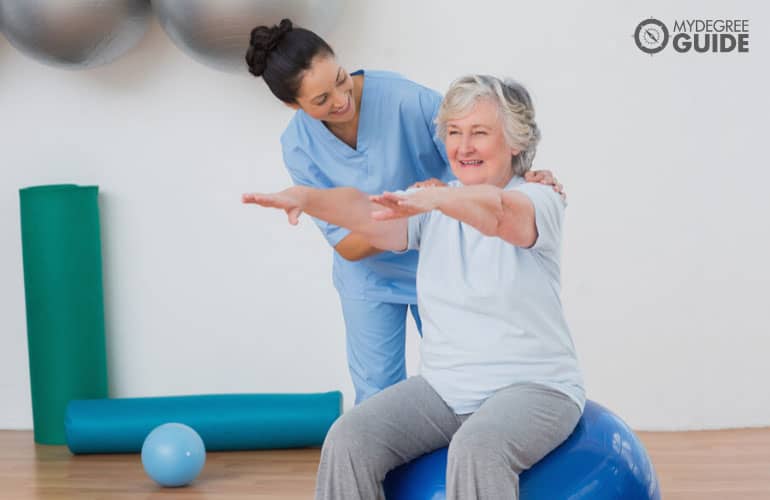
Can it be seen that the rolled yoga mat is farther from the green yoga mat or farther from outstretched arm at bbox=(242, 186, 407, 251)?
outstretched arm at bbox=(242, 186, 407, 251)

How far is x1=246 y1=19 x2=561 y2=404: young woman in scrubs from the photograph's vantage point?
2465 mm

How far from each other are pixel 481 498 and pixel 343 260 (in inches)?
39.6

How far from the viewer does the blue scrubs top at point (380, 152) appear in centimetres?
247

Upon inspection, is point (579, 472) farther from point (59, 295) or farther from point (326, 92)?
point (59, 295)

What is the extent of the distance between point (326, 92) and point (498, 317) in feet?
2.04

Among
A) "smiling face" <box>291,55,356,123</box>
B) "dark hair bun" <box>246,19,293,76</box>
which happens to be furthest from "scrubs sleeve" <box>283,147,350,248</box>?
"dark hair bun" <box>246,19,293,76</box>

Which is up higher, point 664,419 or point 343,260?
point 343,260

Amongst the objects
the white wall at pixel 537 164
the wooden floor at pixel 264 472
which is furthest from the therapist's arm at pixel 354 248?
the white wall at pixel 537 164

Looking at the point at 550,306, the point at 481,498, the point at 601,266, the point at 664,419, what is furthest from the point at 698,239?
the point at 481,498

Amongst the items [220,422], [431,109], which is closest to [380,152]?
[431,109]

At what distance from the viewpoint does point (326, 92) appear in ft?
7.31

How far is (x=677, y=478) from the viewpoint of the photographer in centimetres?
309

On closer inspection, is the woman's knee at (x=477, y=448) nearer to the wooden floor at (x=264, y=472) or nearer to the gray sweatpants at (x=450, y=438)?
the gray sweatpants at (x=450, y=438)

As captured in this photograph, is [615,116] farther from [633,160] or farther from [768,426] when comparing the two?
[768,426]
